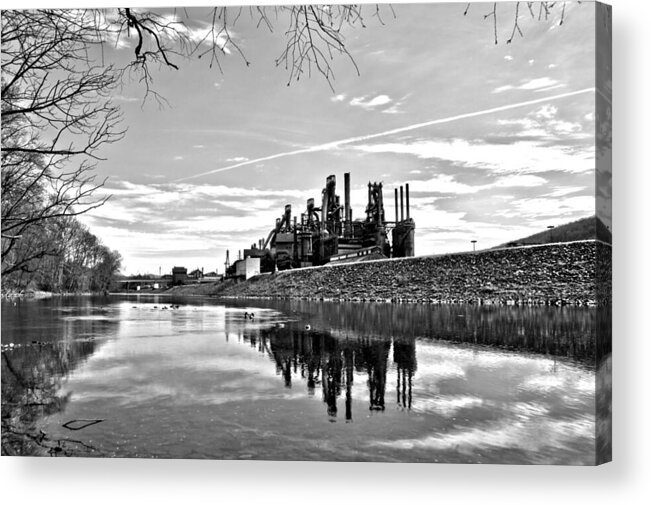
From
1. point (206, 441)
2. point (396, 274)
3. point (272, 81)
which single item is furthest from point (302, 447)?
point (396, 274)

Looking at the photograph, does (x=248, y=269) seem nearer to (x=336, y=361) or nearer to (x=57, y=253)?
(x=336, y=361)

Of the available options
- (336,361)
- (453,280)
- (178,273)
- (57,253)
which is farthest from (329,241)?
(57,253)

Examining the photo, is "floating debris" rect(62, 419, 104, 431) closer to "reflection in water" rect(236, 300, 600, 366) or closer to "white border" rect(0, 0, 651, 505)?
"white border" rect(0, 0, 651, 505)

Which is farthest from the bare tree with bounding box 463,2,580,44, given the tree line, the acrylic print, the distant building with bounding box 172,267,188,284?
the distant building with bounding box 172,267,188,284

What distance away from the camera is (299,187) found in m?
10.8

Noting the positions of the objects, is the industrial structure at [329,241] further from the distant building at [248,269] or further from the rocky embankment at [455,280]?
the rocky embankment at [455,280]

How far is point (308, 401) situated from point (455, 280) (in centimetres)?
2538

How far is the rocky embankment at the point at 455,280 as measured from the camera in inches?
842

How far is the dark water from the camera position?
18.6 feet

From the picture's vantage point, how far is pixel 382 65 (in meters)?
8.32

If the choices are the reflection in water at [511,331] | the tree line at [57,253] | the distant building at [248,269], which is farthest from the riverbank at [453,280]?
the tree line at [57,253]

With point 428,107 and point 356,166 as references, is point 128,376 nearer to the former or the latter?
Result: point 356,166

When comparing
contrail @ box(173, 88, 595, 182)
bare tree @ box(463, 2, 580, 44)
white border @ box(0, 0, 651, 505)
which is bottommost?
white border @ box(0, 0, 651, 505)

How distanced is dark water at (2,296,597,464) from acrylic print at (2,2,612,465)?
1.4 inches
